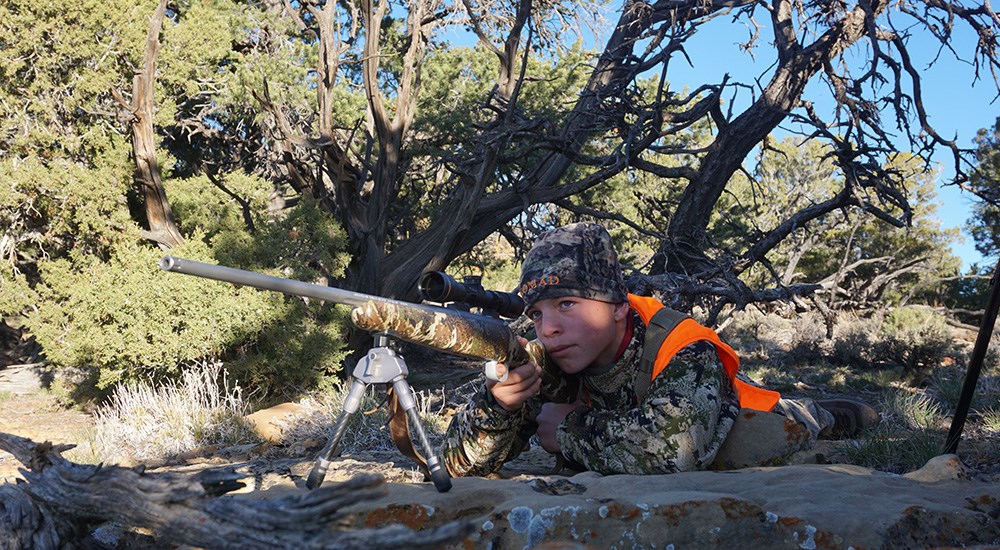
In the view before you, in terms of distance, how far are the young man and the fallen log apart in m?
1.18

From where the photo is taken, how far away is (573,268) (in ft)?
10.5

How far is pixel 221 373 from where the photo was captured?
9.68 metres

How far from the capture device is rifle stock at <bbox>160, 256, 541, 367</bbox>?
264 cm

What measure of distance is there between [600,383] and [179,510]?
6.49ft

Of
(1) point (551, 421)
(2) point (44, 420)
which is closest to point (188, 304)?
(2) point (44, 420)

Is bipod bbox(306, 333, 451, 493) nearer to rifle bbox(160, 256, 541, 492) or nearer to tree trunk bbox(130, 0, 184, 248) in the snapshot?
rifle bbox(160, 256, 541, 492)

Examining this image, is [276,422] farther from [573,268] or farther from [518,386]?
[573,268]

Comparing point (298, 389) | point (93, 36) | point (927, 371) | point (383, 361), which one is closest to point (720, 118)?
point (927, 371)

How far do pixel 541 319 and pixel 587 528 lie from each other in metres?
1.08

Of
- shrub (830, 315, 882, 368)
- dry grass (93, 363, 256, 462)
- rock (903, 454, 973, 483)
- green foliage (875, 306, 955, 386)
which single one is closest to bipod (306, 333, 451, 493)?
rock (903, 454, 973, 483)

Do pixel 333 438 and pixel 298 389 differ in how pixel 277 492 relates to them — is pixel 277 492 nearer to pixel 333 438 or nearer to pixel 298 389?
pixel 333 438

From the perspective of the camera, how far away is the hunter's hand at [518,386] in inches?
126

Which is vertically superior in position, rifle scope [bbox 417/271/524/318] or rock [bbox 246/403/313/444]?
rifle scope [bbox 417/271/524/318]

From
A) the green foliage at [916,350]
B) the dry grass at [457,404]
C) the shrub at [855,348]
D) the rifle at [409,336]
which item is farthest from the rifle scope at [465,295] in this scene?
the shrub at [855,348]
